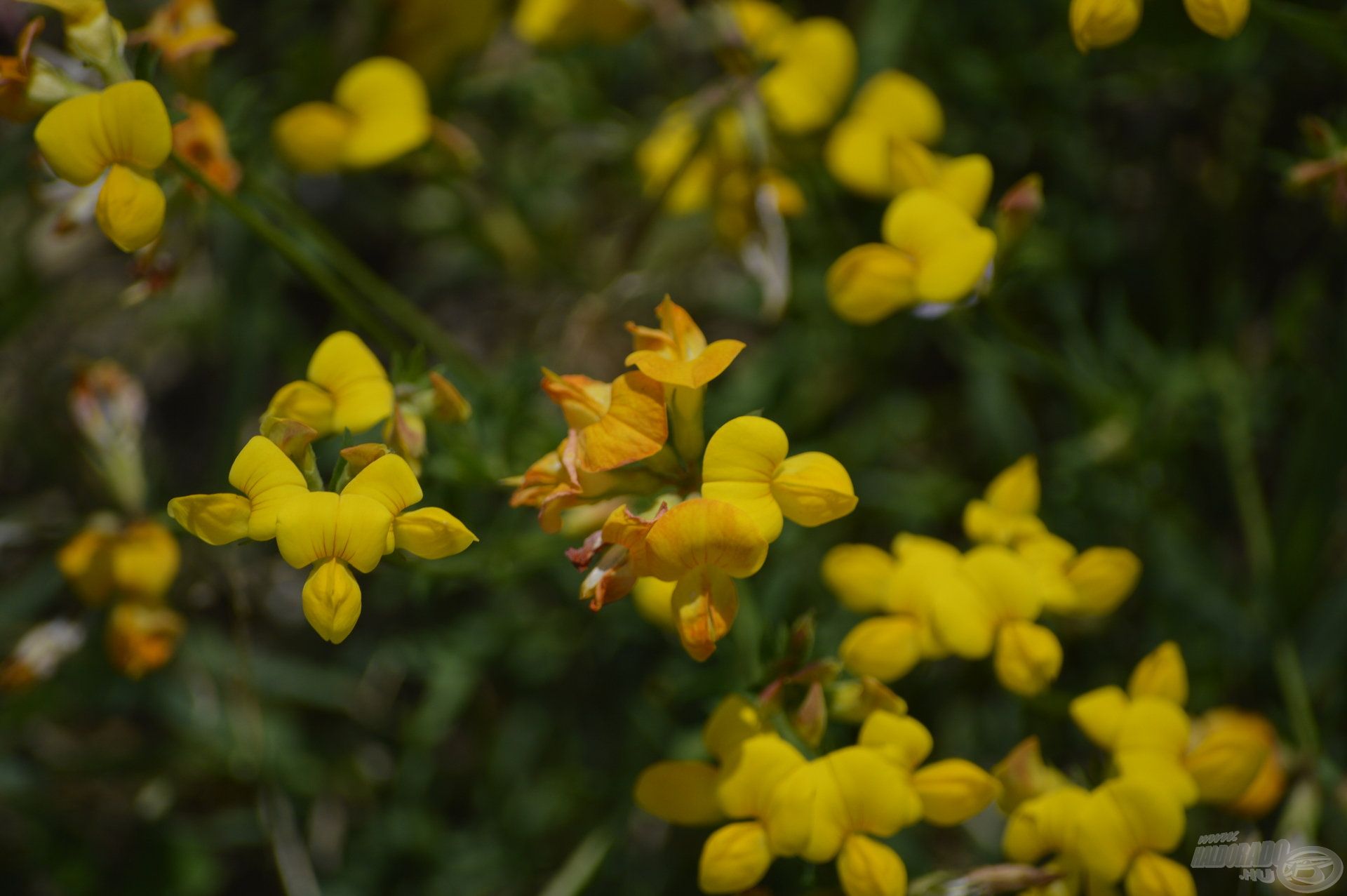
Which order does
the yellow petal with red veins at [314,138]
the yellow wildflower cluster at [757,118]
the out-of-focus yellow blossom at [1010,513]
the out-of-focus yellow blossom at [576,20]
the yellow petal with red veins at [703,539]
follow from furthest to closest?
the out-of-focus yellow blossom at [576,20] → the yellow wildflower cluster at [757,118] → the yellow petal with red veins at [314,138] → the out-of-focus yellow blossom at [1010,513] → the yellow petal with red veins at [703,539]

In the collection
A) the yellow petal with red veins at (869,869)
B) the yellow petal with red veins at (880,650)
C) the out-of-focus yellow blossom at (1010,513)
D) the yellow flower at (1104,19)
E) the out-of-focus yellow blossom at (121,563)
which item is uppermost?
the yellow flower at (1104,19)

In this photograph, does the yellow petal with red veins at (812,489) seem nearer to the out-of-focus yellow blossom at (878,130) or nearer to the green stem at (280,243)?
the green stem at (280,243)

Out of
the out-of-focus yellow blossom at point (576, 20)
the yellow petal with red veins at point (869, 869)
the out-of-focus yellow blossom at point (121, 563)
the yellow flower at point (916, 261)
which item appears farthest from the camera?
the out-of-focus yellow blossom at point (576, 20)

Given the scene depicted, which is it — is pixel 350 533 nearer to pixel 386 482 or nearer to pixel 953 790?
pixel 386 482

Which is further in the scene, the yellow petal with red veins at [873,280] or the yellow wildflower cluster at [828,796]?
the yellow petal with red veins at [873,280]

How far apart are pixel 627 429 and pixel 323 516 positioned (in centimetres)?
57


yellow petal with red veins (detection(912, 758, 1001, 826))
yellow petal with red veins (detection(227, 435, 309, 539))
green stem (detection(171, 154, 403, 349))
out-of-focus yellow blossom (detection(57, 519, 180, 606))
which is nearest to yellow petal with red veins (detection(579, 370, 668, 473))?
yellow petal with red veins (detection(227, 435, 309, 539))

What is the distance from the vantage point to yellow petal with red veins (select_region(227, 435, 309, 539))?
1835 mm

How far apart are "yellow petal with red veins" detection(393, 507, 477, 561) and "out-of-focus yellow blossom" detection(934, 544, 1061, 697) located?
3.38 ft

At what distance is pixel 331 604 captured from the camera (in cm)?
181

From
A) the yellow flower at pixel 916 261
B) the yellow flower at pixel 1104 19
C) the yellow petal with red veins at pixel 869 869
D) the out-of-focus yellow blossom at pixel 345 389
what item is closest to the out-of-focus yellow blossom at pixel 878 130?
the yellow flower at pixel 916 261

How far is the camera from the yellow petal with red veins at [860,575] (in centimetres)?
230

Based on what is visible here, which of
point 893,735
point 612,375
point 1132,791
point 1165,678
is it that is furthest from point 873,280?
point 612,375

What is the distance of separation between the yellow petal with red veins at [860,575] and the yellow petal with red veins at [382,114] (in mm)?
1628
